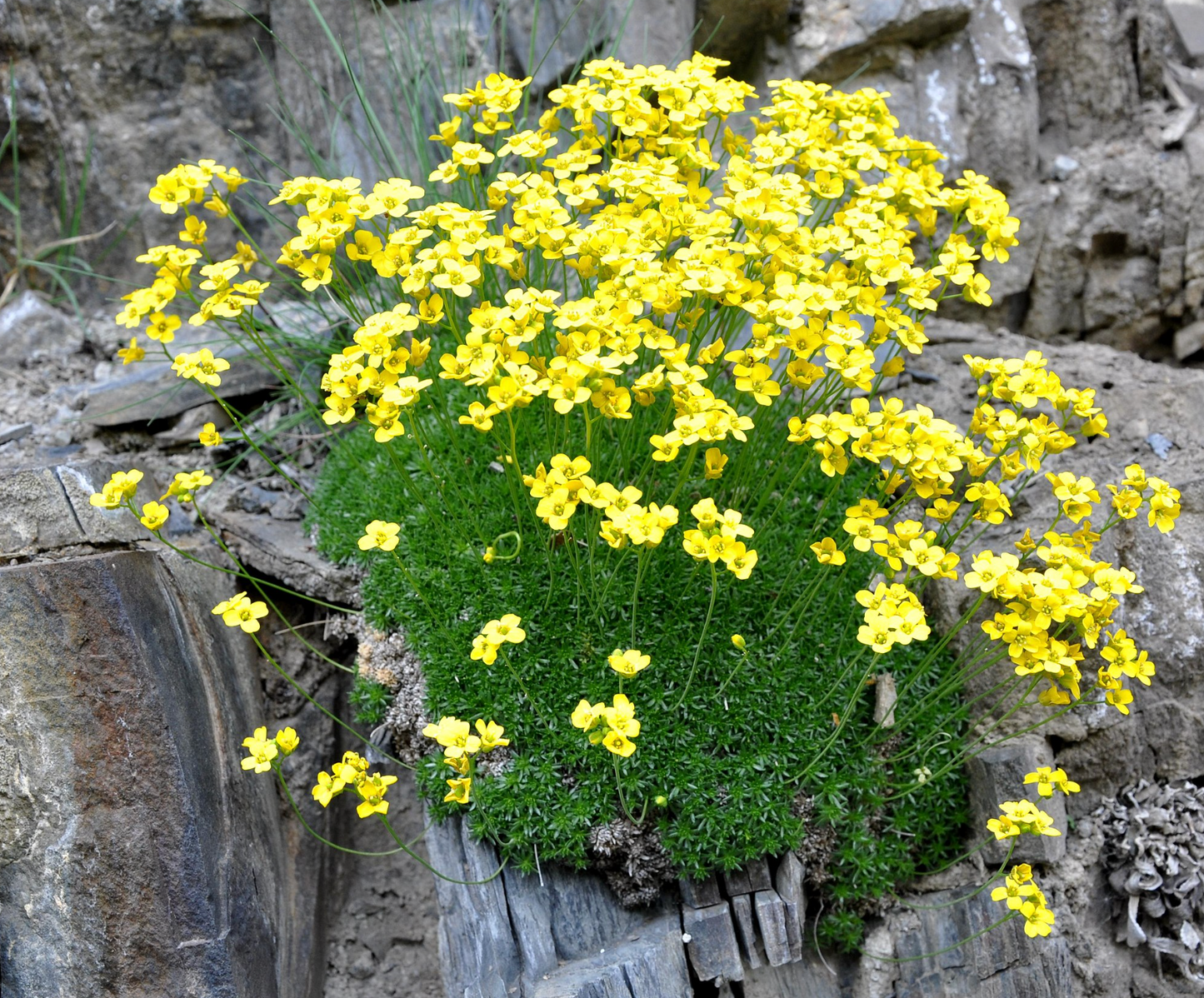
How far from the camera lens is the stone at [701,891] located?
2.57m

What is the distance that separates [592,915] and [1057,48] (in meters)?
4.25

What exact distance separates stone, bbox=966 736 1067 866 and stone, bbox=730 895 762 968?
2.39 ft

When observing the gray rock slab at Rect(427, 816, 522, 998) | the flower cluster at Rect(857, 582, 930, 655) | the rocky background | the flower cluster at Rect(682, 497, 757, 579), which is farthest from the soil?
the flower cluster at Rect(857, 582, 930, 655)

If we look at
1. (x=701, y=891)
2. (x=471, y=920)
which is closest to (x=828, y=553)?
(x=701, y=891)

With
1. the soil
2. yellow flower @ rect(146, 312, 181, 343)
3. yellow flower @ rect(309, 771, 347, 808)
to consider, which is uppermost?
yellow flower @ rect(146, 312, 181, 343)

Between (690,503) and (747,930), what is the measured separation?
119 centimetres

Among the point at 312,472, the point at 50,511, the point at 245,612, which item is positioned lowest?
the point at 312,472

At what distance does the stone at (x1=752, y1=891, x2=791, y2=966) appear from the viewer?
251cm

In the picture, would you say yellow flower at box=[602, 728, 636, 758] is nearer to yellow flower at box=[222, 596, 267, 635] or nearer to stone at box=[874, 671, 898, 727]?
yellow flower at box=[222, 596, 267, 635]

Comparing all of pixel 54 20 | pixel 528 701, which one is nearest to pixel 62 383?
pixel 54 20

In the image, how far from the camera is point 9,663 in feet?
8.00

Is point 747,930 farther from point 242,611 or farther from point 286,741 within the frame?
point 242,611

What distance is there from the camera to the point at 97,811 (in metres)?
2.45

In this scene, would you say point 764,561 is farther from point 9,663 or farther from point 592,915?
point 9,663
